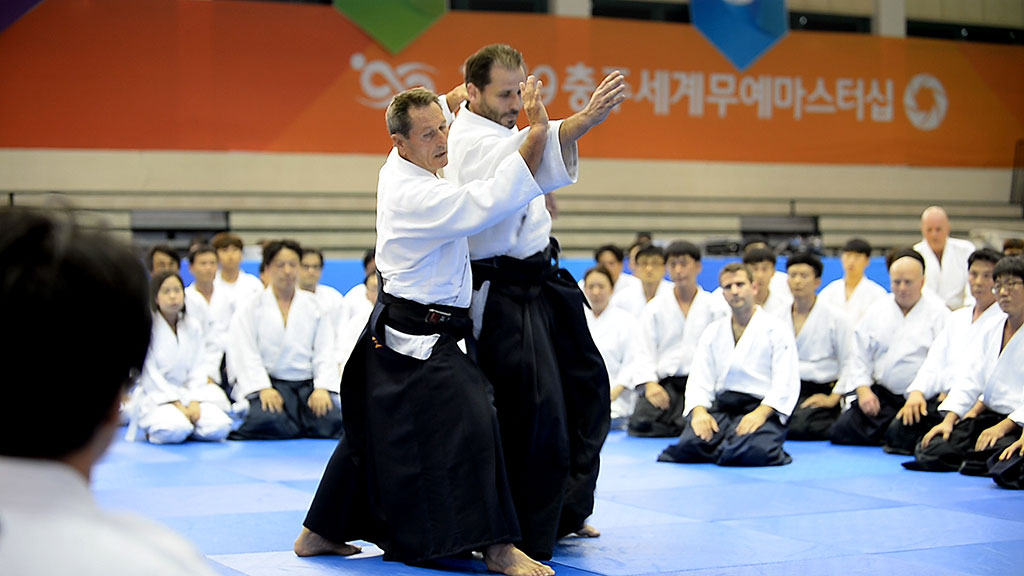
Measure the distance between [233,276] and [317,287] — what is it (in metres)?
1.04

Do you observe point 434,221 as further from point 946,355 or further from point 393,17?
point 393,17

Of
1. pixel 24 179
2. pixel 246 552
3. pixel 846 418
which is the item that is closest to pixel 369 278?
pixel 846 418

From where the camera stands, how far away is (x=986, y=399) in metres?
5.71

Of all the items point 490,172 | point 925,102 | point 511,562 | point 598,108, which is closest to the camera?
point 598,108

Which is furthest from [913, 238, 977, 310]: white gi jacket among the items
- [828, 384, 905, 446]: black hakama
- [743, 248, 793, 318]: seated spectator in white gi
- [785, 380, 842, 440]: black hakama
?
[828, 384, 905, 446]: black hakama

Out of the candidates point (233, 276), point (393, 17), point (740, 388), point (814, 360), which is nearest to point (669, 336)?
point (814, 360)

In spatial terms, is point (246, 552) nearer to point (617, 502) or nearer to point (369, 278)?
point (617, 502)

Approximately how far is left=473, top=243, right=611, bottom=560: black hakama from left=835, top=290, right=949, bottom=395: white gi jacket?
362 centimetres

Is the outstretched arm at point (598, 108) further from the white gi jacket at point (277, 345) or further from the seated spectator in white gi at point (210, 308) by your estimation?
the seated spectator in white gi at point (210, 308)

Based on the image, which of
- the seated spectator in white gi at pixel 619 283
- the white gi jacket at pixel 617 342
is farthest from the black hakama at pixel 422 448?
the seated spectator in white gi at pixel 619 283

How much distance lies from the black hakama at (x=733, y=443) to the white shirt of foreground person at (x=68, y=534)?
5378mm

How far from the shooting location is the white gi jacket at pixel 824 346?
7449 millimetres

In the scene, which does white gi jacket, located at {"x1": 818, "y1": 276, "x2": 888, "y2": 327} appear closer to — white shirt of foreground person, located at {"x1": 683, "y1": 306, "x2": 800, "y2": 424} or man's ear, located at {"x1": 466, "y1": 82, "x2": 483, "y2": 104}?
white shirt of foreground person, located at {"x1": 683, "y1": 306, "x2": 800, "y2": 424}

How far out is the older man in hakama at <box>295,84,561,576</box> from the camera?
3.39 metres
